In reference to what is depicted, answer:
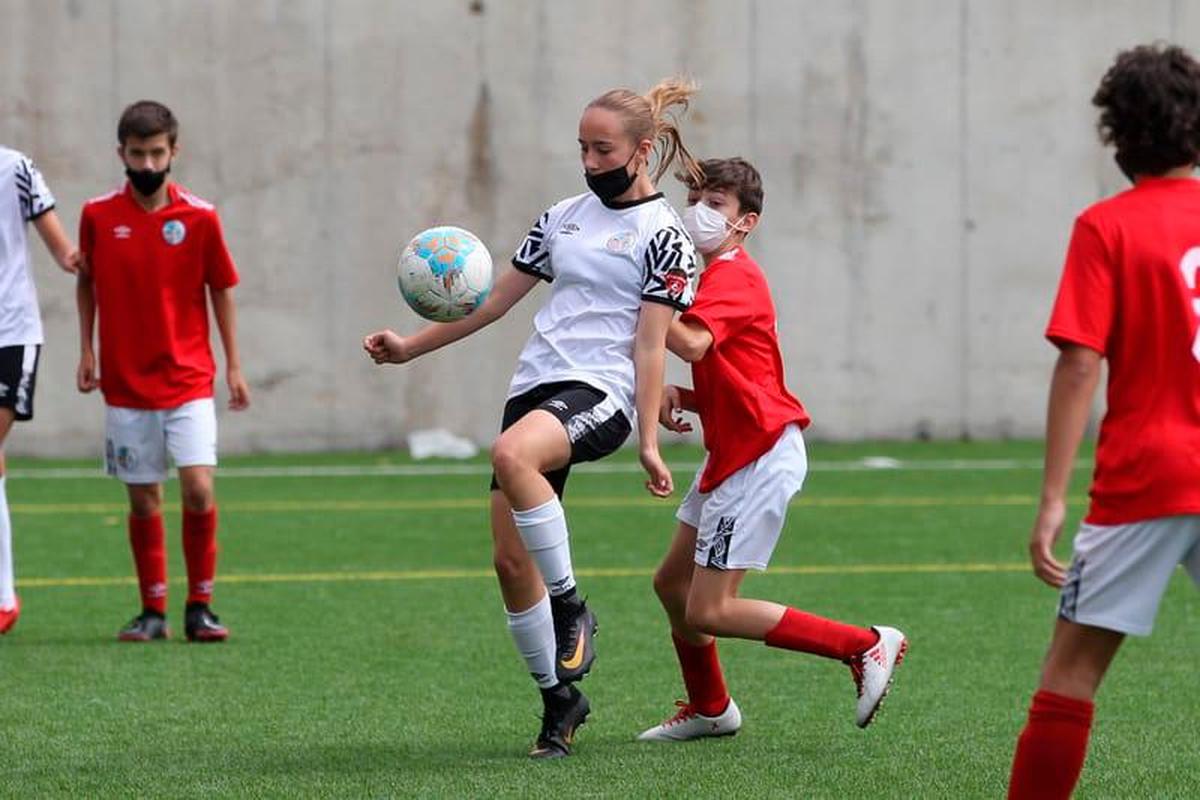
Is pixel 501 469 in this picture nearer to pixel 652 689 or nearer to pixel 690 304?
pixel 690 304

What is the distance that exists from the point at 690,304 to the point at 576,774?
1216 mm

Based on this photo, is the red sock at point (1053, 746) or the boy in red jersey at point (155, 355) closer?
the red sock at point (1053, 746)

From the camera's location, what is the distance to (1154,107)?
3504 millimetres

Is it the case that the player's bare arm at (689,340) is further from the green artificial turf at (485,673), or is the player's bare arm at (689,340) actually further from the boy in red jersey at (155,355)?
the boy in red jersey at (155,355)

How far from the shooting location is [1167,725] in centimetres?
540

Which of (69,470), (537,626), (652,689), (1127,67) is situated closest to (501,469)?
(537,626)

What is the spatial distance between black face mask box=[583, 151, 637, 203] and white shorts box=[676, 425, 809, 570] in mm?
770

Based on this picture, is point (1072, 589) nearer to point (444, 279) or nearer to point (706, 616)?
point (706, 616)

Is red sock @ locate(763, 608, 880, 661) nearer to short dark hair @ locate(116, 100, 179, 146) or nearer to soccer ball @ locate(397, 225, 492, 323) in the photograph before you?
soccer ball @ locate(397, 225, 492, 323)

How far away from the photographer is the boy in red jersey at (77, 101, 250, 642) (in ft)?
23.4

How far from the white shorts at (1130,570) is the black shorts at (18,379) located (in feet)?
14.9

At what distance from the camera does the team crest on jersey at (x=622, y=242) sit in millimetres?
5105

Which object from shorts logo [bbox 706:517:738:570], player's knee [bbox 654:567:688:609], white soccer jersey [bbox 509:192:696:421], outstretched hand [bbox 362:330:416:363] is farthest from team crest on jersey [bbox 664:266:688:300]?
player's knee [bbox 654:567:688:609]

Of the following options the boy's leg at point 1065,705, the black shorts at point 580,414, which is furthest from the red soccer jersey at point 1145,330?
the black shorts at point 580,414
